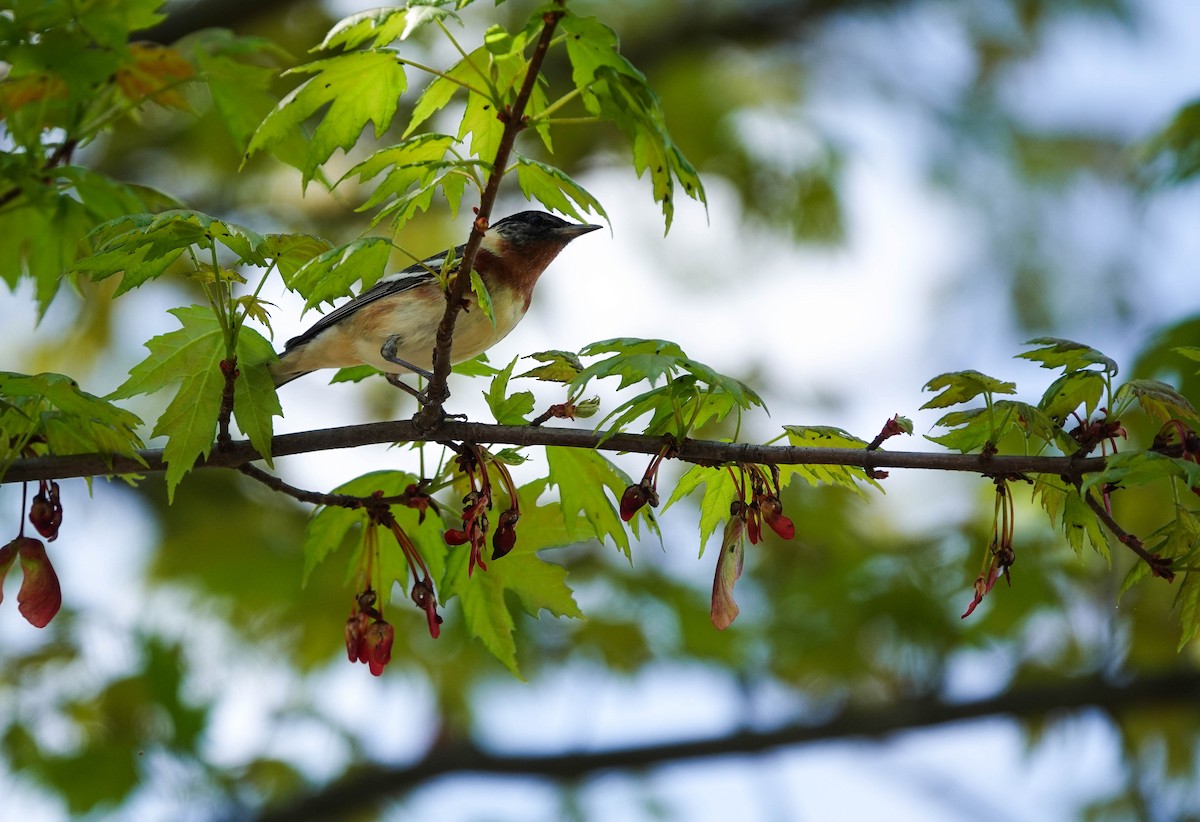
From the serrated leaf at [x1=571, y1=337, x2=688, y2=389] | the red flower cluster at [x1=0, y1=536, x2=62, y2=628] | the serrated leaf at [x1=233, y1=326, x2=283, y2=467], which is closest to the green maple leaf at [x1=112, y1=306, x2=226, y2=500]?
the serrated leaf at [x1=233, y1=326, x2=283, y2=467]

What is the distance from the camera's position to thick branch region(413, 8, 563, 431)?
2270mm

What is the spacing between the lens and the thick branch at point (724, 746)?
5.91 metres

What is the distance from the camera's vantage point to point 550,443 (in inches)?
99.7

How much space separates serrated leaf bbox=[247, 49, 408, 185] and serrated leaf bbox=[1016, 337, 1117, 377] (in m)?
1.53

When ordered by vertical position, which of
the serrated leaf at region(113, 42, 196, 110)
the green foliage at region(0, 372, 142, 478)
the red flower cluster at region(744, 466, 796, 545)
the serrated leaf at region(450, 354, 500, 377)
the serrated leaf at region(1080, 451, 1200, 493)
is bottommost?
the serrated leaf at region(1080, 451, 1200, 493)

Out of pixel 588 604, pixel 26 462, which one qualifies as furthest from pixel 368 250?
pixel 588 604

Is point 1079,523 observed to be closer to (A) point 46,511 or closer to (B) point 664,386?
(B) point 664,386

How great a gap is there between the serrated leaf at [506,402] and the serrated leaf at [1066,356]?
1117 mm

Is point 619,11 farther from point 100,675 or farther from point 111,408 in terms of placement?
point 111,408

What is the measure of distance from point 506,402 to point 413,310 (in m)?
1.35

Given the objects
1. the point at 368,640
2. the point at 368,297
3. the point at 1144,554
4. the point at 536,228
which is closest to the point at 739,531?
the point at 1144,554

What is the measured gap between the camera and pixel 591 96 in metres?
2.49

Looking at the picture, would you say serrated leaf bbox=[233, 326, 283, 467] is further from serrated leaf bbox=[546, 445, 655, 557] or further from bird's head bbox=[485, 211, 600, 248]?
bird's head bbox=[485, 211, 600, 248]

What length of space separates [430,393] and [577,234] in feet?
5.32
